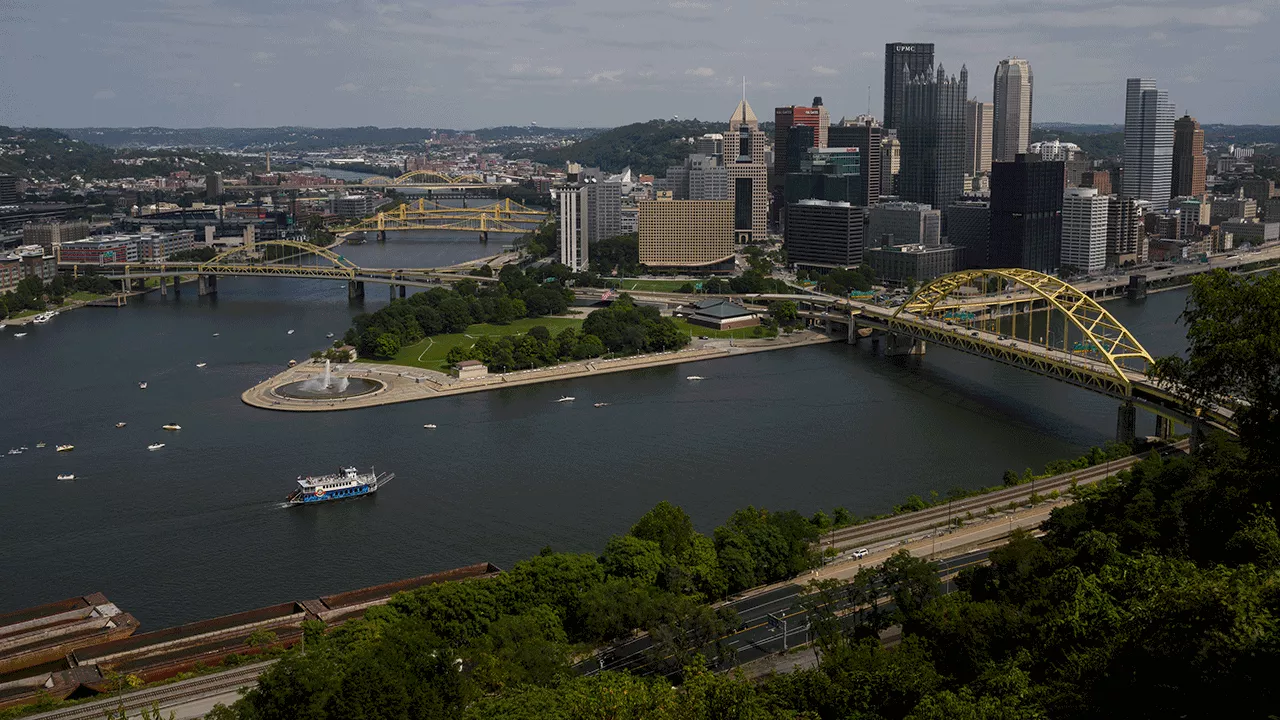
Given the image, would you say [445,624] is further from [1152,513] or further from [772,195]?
[772,195]

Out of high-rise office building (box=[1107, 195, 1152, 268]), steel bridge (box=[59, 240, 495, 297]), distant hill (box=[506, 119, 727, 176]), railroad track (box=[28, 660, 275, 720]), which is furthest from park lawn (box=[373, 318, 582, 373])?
distant hill (box=[506, 119, 727, 176])

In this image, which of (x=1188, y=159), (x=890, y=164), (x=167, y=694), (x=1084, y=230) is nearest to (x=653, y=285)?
(x=1084, y=230)

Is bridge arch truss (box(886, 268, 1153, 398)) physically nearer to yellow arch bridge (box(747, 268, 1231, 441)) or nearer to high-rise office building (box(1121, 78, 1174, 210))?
yellow arch bridge (box(747, 268, 1231, 441))

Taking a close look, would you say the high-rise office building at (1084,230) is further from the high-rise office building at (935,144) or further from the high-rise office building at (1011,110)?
the high-rise office building at (1011,110)

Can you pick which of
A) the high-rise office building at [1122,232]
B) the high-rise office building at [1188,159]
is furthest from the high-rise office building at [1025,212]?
the high-rise office building at [1188,159]

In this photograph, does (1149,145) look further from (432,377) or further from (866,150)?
(432,377)
